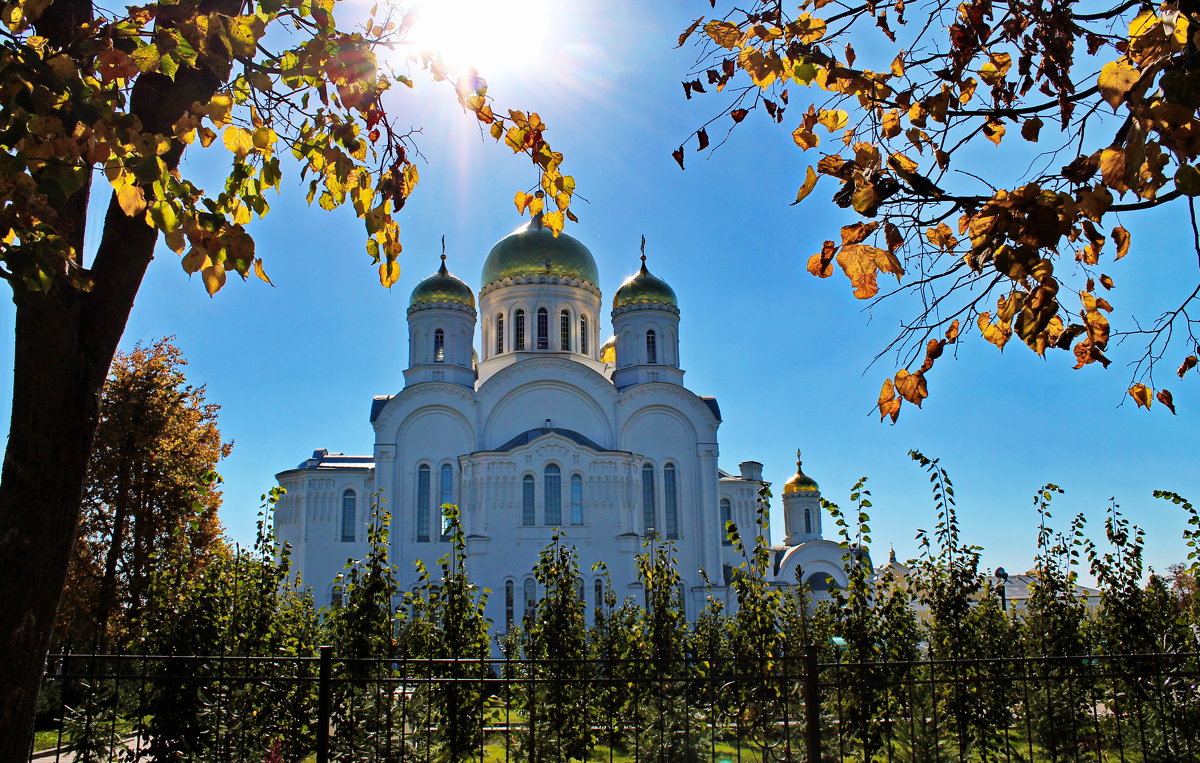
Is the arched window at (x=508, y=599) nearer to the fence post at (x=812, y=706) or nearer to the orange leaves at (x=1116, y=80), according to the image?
the fence post at (x=812, y=706)

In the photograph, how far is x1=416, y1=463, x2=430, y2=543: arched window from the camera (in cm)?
2620

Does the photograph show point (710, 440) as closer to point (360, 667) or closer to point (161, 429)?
point (161, 429)

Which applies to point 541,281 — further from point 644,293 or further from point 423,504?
point 423,504

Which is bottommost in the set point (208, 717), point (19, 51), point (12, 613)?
point (208, 717)

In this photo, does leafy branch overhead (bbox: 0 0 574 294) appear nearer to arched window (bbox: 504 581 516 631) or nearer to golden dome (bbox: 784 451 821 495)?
arched window (bbox: 504 581 516 631)

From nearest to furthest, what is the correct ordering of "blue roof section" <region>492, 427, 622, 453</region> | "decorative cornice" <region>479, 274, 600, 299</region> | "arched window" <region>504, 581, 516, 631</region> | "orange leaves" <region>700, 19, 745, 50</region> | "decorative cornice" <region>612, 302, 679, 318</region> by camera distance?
"orange leaves" <region>700, 19, 745, 50</region>, "arched window" <region>504, 581, 516, 631</region>, "blue roof section" <region>492, 427, 622, 453</region>, "decorative cornice" <region>612, 302, 679, 318</region>, "decorative cornice" <region>479, 274, 600, 299</region>

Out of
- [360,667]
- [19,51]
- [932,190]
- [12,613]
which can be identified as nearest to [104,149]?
[19,51]

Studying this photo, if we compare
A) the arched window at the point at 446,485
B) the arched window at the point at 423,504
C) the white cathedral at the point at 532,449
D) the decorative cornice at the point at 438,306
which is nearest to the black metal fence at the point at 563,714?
the white cathedral at the point at 532,449

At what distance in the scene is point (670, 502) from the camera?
27422 mm

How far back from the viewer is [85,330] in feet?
12.9

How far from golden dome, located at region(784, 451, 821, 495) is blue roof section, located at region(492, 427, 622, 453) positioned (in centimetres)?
1170

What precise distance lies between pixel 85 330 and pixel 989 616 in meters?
9.66

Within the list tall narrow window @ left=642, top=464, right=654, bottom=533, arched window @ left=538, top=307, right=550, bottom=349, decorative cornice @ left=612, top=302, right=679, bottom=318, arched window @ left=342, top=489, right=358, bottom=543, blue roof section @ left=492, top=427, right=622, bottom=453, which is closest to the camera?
blue roof section @ left=492, top=427, right=622, bottom=453

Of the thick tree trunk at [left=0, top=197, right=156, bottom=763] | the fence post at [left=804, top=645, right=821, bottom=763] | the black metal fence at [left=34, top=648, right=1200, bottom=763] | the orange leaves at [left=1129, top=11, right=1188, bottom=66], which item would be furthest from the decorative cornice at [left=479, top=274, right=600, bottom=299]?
the orange leaves at [left=1129, top=11, right=1188, bottom=66]
